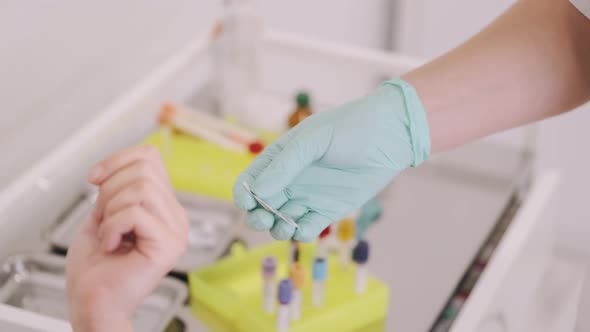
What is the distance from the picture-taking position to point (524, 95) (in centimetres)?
97

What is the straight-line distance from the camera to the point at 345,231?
118 cm

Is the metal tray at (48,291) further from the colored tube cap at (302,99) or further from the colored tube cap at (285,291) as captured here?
the colored tube cap at (302,99)

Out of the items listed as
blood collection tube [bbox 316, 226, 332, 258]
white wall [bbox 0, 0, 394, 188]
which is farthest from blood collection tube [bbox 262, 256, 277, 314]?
A: white wall [bbox 0, 0, 394, 188]

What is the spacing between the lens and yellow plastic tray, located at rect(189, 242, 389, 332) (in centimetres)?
108

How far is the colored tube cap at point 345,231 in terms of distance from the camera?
118cm

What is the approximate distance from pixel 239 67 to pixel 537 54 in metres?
0.77

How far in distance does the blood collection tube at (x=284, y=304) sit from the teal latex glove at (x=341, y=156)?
12 centimetres

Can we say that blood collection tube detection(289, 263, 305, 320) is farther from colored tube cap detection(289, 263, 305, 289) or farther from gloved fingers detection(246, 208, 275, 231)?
gloved fingers detection(246, 208, 275, 231)

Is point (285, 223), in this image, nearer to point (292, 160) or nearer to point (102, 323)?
point (292, 160)

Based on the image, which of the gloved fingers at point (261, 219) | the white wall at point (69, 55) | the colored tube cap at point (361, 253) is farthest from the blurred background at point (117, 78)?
the gloved fingers at point (261, 219)

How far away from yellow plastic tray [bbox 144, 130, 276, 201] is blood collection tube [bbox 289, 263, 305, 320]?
1.01ft

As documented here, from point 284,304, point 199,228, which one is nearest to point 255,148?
point 199,228

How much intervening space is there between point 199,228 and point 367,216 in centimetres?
29

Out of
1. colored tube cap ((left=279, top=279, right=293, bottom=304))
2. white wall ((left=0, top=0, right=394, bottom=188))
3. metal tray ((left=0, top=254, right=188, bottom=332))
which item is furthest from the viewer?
white wall ((left=0, top=0, right=394, bottom=188))
